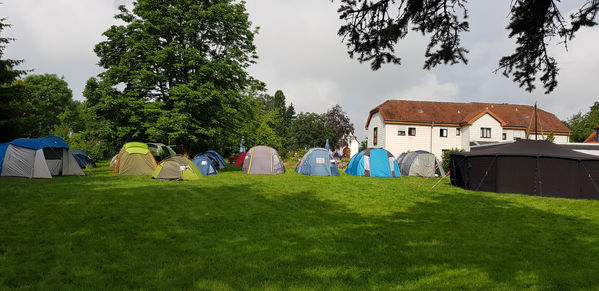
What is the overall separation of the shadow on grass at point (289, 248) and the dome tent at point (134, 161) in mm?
8909

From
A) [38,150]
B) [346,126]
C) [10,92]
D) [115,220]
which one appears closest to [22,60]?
[10,92]

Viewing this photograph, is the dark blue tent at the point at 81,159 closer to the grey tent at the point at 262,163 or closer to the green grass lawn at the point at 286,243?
the grey tent at the point at 262,163

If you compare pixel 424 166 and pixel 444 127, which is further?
pixel 444 127

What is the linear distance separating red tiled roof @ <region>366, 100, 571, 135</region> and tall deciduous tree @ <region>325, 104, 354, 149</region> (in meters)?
15.0

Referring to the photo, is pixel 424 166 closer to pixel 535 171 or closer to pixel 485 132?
pixel 535 171

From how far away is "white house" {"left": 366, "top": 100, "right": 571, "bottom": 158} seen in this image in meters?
31.4

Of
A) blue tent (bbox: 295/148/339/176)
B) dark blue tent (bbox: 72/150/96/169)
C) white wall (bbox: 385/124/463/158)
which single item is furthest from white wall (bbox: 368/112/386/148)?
dark blue tent (bbox: 72/150/96/169)

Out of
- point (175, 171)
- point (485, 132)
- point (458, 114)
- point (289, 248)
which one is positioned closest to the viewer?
point (289, 248)

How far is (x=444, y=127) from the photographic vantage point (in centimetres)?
3297

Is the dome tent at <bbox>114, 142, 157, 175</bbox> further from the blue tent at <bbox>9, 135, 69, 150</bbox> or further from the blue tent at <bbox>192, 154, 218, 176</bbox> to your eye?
the blue tent at <bbox>9, 135, 69, 150</bbox>

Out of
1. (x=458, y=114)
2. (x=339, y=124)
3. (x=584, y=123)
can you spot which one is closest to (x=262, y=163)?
(x=458, y=114)

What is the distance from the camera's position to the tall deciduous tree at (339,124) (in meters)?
51.2

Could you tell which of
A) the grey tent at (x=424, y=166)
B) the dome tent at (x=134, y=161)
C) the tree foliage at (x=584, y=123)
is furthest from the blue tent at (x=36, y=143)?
the tree foliage at (x=584, y=123)

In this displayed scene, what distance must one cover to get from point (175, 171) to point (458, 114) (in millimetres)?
30508
